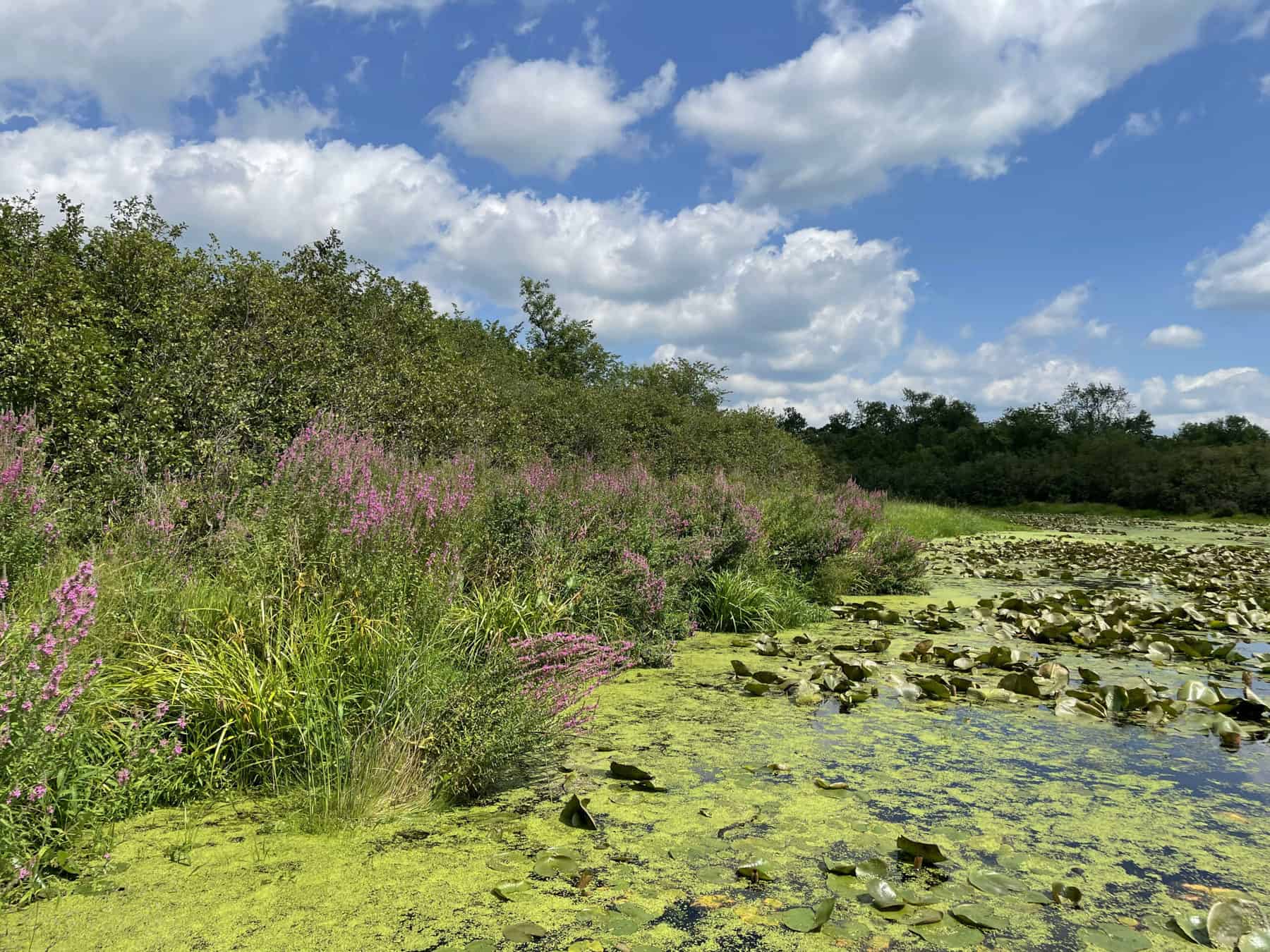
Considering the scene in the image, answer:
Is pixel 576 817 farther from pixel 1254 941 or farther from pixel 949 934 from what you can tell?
pixel 1254 941

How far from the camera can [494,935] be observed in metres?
2.15

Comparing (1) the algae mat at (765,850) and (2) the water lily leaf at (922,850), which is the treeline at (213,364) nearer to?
(1) the algae mat at (765,850)

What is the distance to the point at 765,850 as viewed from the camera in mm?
2668

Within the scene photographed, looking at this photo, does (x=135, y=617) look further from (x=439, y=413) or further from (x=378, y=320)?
(x=378, y=320)

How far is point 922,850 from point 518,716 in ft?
5.40

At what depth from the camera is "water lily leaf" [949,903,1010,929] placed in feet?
7.22

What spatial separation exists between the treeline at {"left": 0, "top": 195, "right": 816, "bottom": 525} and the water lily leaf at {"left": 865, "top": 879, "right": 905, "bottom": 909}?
20.0ft

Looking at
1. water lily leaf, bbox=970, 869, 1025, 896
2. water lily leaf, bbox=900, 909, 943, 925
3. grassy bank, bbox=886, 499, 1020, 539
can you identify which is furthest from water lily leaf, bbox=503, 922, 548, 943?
grassy bank, bbox=886, 499, 1020, 539

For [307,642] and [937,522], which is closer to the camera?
[307,642]

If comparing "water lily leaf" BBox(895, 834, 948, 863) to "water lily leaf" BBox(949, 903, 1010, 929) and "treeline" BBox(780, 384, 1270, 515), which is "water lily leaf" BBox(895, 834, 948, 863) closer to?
"water lily leaf" BBox(949, 903, 1010, 929)

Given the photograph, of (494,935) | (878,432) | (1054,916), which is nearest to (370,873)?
(494,935)

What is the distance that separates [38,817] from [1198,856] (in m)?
4.05

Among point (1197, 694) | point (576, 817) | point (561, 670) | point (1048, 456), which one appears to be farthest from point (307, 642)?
point (1048, 456)

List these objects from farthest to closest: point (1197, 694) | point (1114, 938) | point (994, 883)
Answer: point (1197, 694) → point (994, 883) → point (1114, 938)
